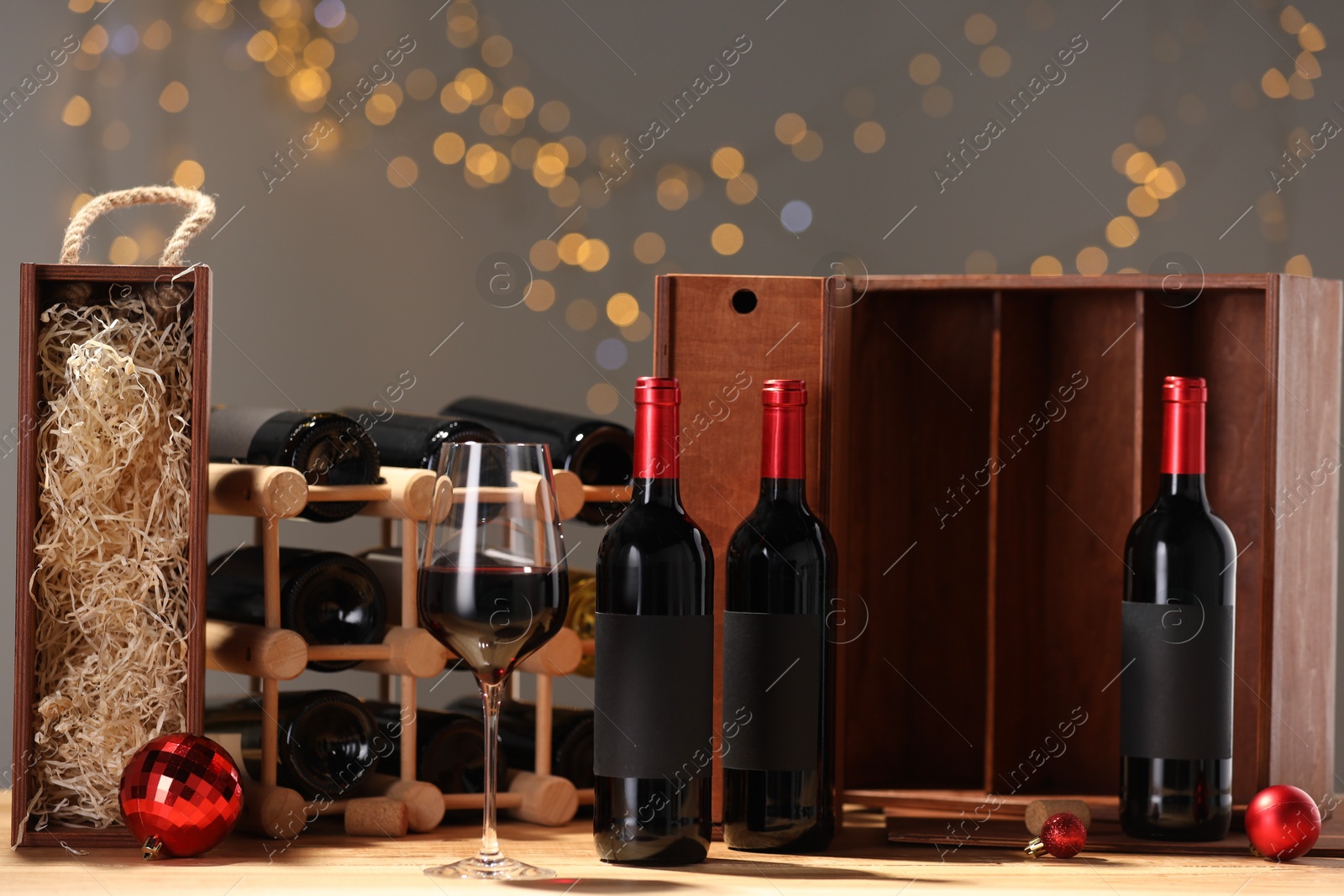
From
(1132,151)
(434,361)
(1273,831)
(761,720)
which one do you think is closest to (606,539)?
(761,720)

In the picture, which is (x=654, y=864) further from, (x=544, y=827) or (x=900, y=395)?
(x=900, y=395)

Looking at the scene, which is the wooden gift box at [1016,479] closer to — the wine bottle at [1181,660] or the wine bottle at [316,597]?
the wine bottle at [1181,660]

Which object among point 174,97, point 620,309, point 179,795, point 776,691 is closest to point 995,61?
point 620,309

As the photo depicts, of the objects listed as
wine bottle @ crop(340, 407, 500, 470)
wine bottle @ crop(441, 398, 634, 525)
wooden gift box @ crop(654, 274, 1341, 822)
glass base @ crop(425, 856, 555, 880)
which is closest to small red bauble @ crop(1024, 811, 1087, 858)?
wooden gift box @ crop(654, 274, 1341, 822)

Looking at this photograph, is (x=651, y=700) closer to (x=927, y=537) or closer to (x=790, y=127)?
(x=927, y=537)

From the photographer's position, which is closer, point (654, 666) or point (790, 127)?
point (654, 666)

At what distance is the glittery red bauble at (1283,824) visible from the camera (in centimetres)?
96

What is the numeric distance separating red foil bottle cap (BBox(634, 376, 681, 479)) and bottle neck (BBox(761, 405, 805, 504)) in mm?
75

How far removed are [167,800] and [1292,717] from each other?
32.6 inches

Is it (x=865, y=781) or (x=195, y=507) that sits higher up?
(x=195, y=507)

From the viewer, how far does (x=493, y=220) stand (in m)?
1.86

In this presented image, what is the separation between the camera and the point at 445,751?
3.91 ft

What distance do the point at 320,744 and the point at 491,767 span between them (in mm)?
299

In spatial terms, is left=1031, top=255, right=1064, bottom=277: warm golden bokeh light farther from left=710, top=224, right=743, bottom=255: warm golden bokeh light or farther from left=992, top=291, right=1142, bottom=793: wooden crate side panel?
left=992, top=291, right=1142, bottom=793: wooden crate side panel
